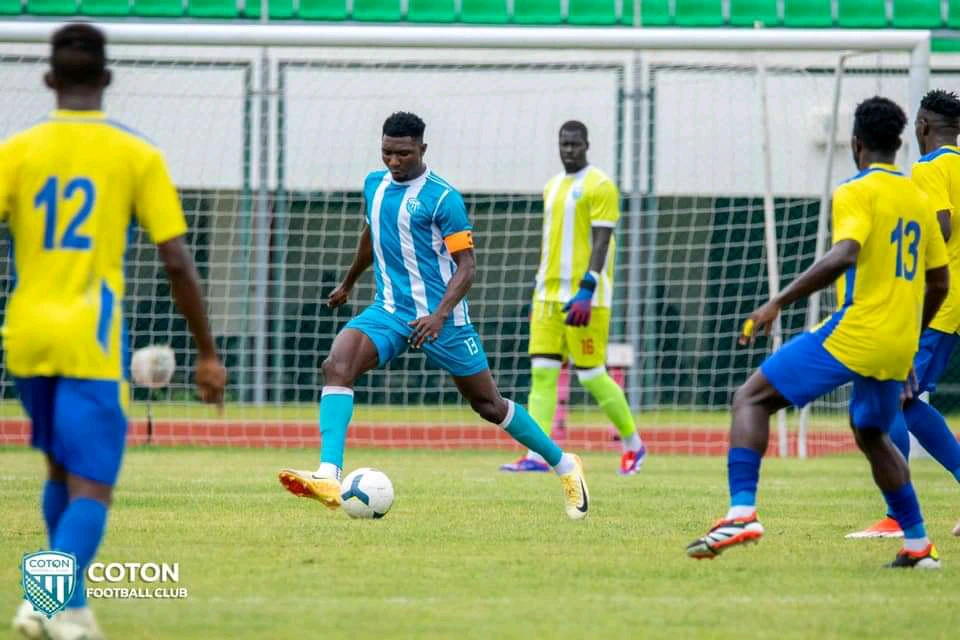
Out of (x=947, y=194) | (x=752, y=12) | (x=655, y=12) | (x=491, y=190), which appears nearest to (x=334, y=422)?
(x=947, y=194)

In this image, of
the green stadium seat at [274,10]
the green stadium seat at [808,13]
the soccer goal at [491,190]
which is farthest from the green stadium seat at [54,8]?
the green stadium seat at [808,13]

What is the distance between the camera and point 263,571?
5969mm

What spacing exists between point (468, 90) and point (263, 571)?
429 inches

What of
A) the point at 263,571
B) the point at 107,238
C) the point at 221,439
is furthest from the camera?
the point at 221,439

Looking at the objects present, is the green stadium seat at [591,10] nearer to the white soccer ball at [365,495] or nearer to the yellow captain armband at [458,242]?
the yellow captain armband at [458,242]

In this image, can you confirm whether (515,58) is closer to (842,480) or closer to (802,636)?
(842,480)

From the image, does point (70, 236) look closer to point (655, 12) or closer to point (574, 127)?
point (574, 127)

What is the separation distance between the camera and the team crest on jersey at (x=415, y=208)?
320 inches

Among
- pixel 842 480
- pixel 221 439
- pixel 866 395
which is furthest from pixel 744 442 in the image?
pixel 221 439

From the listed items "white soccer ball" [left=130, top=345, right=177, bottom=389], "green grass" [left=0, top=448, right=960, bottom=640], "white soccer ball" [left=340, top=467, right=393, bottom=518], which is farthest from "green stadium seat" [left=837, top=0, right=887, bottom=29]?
"white soccer ball" [left=340, top=467, right=393, bottom=518]

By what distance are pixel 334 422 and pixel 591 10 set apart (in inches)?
571

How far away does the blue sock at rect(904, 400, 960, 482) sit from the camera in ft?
25.9

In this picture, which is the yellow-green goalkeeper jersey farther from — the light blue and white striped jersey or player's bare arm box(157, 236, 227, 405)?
player's bare arm box(157, 236, 227, 405)

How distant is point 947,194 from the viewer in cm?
758
